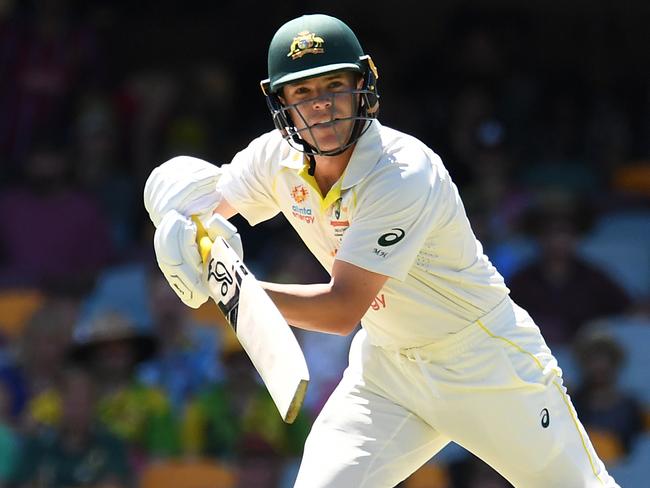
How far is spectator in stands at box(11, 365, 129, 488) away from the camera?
598 cm

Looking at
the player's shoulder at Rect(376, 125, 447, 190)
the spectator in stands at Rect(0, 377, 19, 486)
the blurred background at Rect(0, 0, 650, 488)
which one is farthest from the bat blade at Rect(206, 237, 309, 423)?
the spectator in stands at Rect(0, 377, 19, 486)

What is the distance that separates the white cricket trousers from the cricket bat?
1.24ft

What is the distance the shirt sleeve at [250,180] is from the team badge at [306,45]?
399mm

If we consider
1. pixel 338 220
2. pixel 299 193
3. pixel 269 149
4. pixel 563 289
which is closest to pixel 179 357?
pixel 563 289

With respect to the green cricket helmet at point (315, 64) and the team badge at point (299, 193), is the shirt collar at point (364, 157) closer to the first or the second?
the green cricket helmet at point (315, 64)

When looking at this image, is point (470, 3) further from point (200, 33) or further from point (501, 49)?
point (200, 33)

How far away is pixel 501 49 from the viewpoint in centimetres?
830

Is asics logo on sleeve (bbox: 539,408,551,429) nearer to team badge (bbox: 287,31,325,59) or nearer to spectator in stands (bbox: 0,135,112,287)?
team badge (bbox: 287,31,325,59)

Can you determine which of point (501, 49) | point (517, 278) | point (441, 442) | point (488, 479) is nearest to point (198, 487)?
point (488, 479)

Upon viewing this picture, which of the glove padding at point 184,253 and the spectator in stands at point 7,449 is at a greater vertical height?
the glove padding at point 184,253

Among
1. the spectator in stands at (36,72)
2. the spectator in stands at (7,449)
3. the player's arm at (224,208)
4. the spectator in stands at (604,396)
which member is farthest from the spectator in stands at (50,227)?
the player's arm at (224,208)

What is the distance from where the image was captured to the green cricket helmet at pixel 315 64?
3488 millimetres

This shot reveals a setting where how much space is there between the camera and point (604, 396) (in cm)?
609

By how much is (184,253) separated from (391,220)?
525 mm
